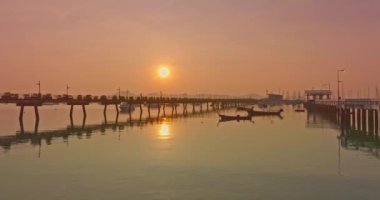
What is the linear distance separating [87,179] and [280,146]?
26.2 meters

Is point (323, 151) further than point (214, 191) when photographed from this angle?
Yes

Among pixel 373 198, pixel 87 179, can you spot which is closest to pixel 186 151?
pixel 87 179

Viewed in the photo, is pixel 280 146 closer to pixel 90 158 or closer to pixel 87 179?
pixel 90 158

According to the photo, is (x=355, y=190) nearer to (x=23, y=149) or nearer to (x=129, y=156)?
(x=129, y=156)

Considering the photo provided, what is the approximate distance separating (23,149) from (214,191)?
30310 millimetres

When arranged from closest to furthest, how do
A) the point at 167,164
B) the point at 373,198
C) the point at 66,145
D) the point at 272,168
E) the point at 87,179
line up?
the point at 373,198, the point at 87,179, the point at 272,168, the point at 167,164, the point at 66,145

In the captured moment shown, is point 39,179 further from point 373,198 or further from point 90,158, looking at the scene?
point 373,198

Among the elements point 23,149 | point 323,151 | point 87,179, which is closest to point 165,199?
point 87,179

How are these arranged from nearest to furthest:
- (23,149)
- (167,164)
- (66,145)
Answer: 1. (167,164)
2. (23,149)
3. (66,145)

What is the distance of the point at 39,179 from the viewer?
1222 inches

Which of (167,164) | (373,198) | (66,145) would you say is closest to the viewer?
(373,198)

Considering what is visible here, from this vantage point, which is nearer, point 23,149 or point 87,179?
point 87,179

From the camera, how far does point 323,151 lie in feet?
149

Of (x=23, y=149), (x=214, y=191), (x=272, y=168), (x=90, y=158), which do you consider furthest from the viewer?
(x=23, y=149)
